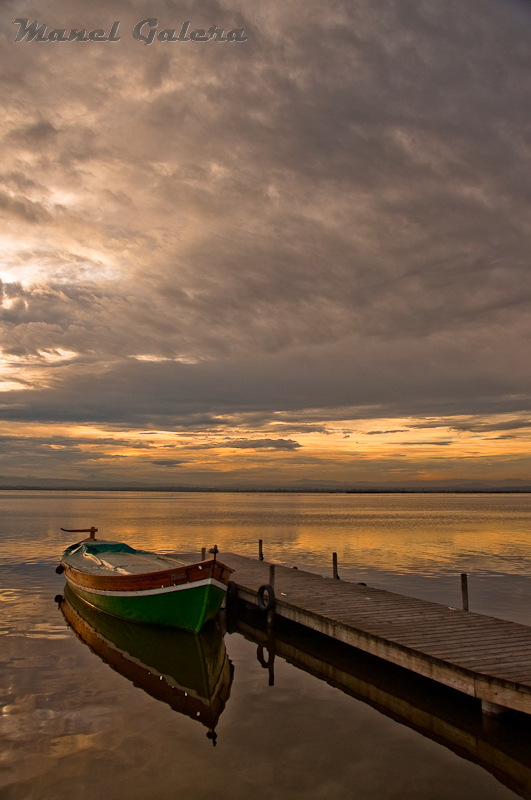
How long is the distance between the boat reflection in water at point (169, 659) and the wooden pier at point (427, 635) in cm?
257

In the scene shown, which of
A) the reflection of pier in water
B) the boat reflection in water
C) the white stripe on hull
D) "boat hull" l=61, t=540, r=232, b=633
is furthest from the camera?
"boat hull" l=61, t=540, r=232, b=633

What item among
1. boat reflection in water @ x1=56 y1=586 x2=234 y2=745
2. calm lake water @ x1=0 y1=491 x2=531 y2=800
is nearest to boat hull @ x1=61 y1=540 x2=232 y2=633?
boat reflection in water @ x1=56 y1=586 x2=234 y2=745

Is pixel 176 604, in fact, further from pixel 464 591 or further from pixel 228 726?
pixel 464 591

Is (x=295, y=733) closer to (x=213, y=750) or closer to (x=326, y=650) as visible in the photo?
(x=213, y=750)

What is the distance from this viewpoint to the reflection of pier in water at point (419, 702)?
28.3 feet

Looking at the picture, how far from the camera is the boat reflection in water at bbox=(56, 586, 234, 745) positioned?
1141 centimetres

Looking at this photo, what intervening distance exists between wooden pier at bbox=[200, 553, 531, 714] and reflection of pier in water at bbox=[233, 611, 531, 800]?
52cm

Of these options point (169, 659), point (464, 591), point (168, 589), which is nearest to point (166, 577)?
point (168, 589)

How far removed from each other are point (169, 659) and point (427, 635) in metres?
6.71

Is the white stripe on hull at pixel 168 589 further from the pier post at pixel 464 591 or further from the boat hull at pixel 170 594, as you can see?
the pier post at pixel 464 591

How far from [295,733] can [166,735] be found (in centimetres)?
224

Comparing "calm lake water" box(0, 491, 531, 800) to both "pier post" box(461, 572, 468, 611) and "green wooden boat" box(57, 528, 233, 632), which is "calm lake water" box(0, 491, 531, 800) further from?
"pier post" box(461, 572, 468, 611)

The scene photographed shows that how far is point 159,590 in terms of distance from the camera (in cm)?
Answer: 1566

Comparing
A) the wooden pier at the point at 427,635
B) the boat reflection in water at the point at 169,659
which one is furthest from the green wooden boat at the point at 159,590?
the wooden pier at the point at 427,635
